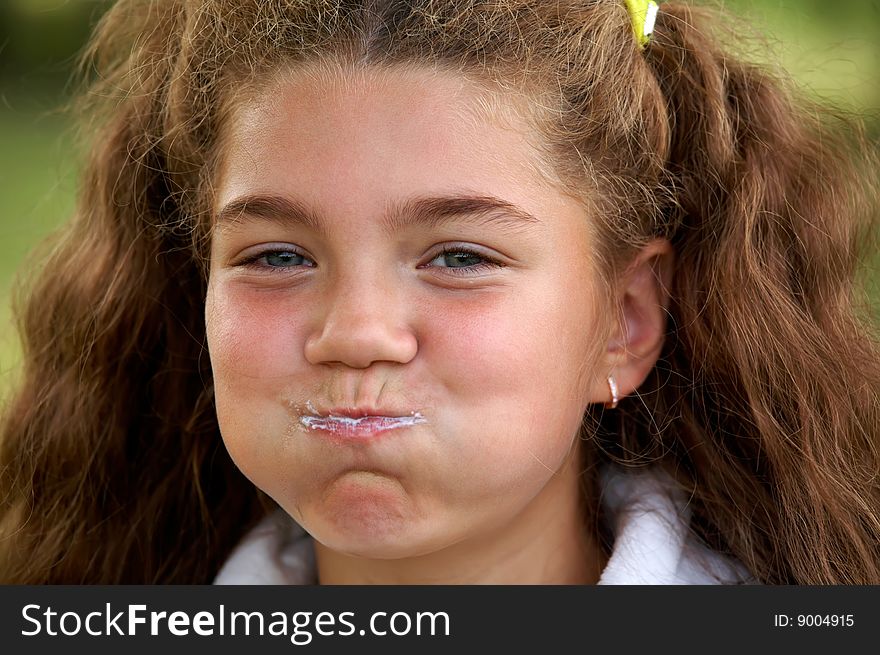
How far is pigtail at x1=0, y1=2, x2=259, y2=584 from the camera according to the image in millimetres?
2301

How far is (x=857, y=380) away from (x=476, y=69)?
93 cm

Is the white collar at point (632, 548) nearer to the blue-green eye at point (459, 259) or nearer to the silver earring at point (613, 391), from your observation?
the silver earring at point (613, 391)

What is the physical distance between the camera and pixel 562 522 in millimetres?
2168

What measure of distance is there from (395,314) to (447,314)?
83mm

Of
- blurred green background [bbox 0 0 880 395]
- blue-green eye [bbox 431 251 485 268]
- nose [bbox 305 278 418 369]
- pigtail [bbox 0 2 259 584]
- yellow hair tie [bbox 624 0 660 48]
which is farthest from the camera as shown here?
blurred green background [bbox 0 0 880 395]

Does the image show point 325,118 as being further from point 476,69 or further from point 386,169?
point 476,69

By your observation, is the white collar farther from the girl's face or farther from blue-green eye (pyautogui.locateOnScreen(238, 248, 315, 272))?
blue-green eye (pyautogui.locateOnScreen(238, 248, 315, 272))

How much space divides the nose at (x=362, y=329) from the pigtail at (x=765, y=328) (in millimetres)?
634

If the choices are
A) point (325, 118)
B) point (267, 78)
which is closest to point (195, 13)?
point (267, 78)

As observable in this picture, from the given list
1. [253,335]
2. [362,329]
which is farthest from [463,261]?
[253,335]

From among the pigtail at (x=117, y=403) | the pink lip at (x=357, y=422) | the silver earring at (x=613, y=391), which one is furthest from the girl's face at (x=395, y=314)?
the pigtail at (x=117, y=403)

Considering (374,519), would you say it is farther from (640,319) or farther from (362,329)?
(640,319)

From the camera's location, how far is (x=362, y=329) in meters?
1.68

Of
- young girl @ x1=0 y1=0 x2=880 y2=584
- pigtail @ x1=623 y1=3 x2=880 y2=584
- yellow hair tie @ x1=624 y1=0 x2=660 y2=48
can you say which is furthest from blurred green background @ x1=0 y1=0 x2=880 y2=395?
yellow hair tie @ x1=624 y1=0 x2=660 y2=48
